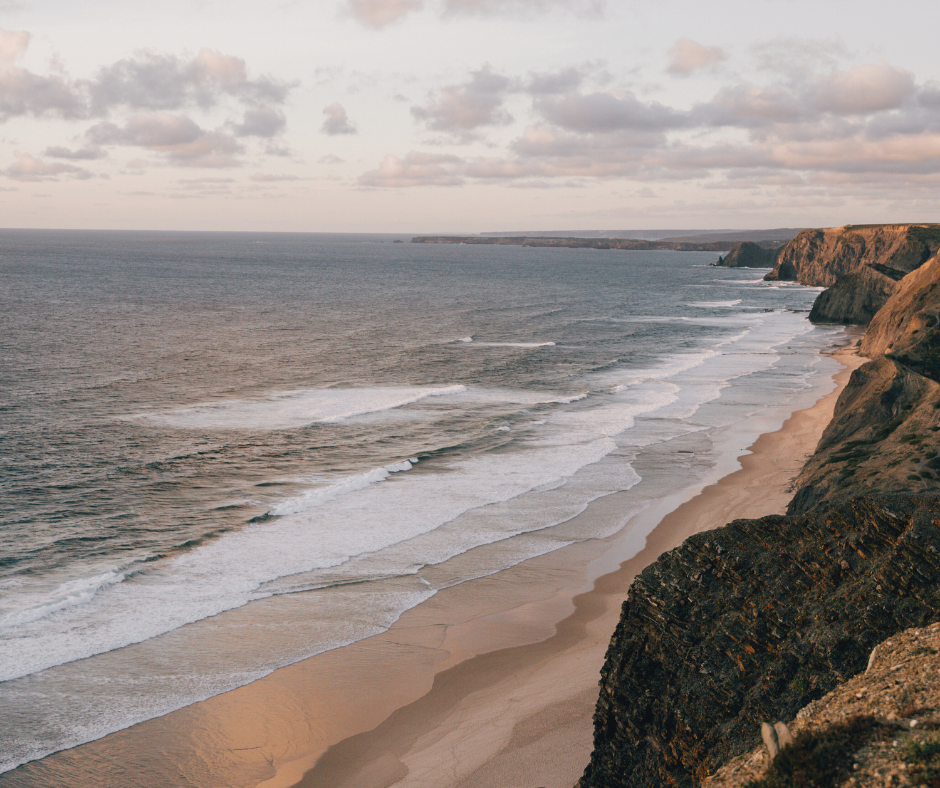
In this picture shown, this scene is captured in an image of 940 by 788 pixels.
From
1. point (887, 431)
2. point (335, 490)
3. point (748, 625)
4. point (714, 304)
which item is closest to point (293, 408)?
point (335, 490)

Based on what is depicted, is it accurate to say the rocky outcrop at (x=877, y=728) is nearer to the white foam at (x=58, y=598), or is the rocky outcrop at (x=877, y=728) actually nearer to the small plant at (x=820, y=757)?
the small plant at (x=820, y=757)

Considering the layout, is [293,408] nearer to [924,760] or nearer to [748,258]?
[924,760]

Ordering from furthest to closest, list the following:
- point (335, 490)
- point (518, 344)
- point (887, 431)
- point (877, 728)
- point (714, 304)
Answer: point (714, 304)
point (518, 344)
point (335, 490)
point (887, 431)
point (877, 728)

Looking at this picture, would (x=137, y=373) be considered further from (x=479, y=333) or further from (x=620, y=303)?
(x=620, y=303)

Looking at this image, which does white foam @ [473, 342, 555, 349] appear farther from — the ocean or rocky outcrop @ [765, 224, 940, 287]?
rocky outcrop @ [765, 224, 940, 287]

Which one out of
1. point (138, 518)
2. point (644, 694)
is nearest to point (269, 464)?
point (138, 518)

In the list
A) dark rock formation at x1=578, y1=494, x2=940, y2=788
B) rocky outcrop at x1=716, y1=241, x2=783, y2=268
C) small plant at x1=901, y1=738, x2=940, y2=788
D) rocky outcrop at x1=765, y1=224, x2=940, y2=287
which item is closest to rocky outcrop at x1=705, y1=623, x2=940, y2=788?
small plant at x1=901, y1=738, x2=940, y2=788

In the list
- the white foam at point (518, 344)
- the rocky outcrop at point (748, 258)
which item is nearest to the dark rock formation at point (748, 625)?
the white foam at point (518, 344)
